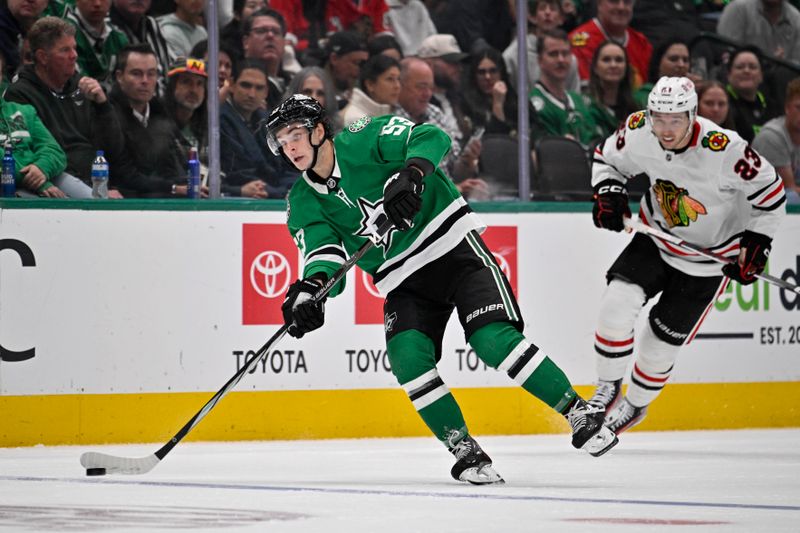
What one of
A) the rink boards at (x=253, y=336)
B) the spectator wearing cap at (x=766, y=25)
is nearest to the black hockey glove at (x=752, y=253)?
the rink boards at (x=253, y=336)

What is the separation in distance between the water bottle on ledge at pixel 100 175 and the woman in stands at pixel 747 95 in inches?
122

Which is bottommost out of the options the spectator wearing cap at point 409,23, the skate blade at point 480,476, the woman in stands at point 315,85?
the skate blade at point 480,476

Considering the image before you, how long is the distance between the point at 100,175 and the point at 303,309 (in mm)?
1953

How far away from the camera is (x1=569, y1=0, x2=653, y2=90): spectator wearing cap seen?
6.99 meters

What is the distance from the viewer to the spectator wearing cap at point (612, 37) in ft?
22.9

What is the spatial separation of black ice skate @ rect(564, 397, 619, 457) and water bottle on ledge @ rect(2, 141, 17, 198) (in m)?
2.60

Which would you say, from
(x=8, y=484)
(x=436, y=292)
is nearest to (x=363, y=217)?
(x=436, y=292)

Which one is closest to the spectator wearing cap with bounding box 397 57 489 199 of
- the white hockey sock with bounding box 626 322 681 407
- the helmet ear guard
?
the white hockey sock with bounding box 626 322 681 407

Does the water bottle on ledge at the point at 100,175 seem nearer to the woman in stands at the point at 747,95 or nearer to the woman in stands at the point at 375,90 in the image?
the woman in stands at the point at 375,90

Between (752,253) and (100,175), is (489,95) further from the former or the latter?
(100,175)

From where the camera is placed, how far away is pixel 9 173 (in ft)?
19.2

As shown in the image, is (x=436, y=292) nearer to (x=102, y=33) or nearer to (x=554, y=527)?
(x=554, y=527)

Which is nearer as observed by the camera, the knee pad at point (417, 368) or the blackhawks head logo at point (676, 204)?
the knee pad at point (417, 368)

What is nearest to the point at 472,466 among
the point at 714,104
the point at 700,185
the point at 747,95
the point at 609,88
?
the point at 700,185
